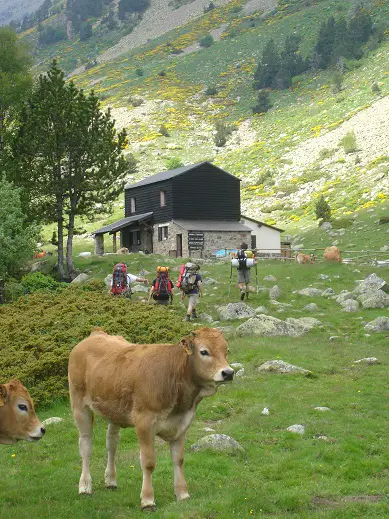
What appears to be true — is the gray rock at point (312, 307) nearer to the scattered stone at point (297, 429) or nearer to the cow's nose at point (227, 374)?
the scattered stone at point (297, 429)

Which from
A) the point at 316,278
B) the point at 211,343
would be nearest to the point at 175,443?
the point at 211,343

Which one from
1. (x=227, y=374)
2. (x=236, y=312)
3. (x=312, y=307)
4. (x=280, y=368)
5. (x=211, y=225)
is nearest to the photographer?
(x=227, y=374)

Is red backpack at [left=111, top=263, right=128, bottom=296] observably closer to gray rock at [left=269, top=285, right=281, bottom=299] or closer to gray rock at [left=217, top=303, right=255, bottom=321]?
gray rock at [left=217, top=303, right=255, bottom=321]

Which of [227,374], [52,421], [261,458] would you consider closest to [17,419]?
[227,374]

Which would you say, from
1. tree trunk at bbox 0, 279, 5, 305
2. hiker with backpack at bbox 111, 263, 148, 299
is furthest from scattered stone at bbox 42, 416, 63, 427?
tree trunk at bbox 0, 279, 5, 305

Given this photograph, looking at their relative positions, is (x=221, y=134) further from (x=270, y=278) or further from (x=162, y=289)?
(x=162, y=289)

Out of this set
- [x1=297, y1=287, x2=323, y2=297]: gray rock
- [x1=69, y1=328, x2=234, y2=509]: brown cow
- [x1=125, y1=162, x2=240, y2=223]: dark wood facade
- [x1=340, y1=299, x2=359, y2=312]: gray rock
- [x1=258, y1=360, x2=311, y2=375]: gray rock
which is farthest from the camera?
[x1=125, y1=162, x2=240, y2=223]: dark wood facade

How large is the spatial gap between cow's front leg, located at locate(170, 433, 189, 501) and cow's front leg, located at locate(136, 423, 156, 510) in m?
0.37

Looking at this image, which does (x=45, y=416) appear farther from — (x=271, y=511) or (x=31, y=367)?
(x=271, y=511)

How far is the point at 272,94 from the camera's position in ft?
531

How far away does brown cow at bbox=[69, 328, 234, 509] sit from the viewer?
403 inches

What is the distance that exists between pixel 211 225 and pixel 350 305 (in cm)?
3775

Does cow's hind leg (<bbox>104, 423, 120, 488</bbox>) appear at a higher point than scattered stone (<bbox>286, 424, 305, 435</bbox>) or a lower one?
higher

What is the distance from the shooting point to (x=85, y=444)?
1130 centimetres
